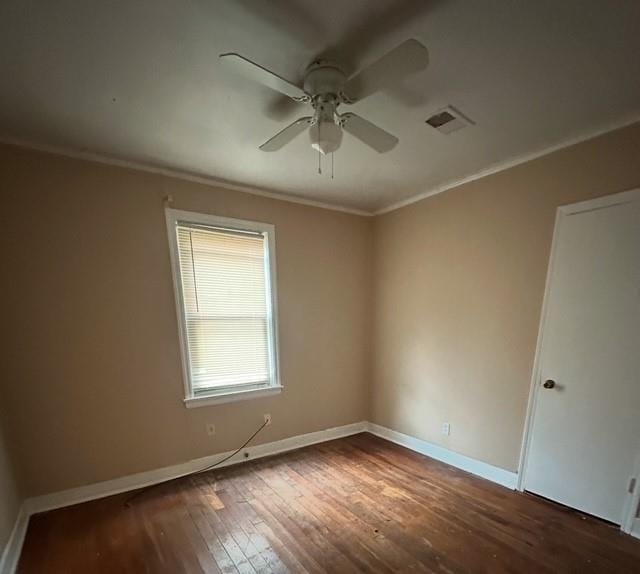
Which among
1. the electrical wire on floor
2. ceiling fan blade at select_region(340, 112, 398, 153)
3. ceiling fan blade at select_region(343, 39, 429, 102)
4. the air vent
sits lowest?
the electrical wire on floor

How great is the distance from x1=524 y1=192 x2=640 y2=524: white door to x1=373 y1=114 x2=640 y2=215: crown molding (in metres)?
0.45

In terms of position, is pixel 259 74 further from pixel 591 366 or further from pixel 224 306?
pixel 591 366

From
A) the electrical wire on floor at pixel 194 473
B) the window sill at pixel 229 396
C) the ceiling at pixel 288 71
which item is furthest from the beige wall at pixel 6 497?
the ceiling at pixel 288 71

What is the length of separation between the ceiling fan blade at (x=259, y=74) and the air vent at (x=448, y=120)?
84cm

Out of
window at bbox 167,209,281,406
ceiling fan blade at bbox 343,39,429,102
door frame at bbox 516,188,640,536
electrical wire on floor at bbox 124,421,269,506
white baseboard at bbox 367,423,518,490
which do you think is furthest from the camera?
window at bbox 167,209,281,406

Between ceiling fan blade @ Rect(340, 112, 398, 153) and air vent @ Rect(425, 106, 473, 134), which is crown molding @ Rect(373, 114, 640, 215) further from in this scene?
ceiling fan blade @ Rect(340, 112, 398, 153)

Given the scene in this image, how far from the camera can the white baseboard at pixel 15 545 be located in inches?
61.5

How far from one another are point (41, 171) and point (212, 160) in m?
1.15

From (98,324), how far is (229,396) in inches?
48.6

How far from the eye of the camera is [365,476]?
2570 millimetres

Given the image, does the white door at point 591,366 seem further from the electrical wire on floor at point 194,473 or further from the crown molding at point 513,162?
the electrical wire on floor at point 194,473

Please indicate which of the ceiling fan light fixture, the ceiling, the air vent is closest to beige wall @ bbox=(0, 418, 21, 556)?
the ceiling

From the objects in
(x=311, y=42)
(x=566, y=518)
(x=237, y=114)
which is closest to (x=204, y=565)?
(x=566, y=518)

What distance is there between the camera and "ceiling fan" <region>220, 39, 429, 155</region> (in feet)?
3.59
